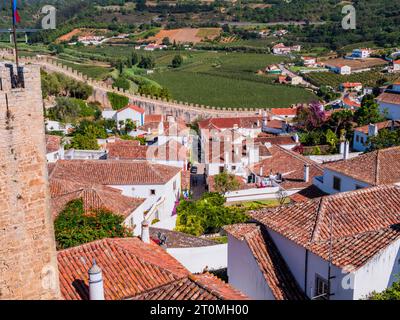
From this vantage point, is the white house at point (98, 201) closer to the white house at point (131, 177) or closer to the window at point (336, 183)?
the white house at point (131, 177)

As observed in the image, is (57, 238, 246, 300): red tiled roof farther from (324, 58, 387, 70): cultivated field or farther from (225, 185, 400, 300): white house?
(324, 58, 387, 70): cultivated field

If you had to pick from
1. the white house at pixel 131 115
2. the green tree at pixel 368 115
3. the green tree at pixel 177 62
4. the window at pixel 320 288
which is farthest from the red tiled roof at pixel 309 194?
the green tree at pixel 177 62

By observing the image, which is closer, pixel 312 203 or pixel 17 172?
pixel 17 172

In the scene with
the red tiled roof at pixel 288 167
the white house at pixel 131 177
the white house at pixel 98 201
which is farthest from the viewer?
the red tiled roof at pixel 288 167

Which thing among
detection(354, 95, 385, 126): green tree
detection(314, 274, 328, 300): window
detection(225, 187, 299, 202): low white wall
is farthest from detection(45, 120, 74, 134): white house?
detection(314, 274, 328, 300): window

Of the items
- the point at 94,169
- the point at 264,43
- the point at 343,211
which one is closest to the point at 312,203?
the point at 343,211
